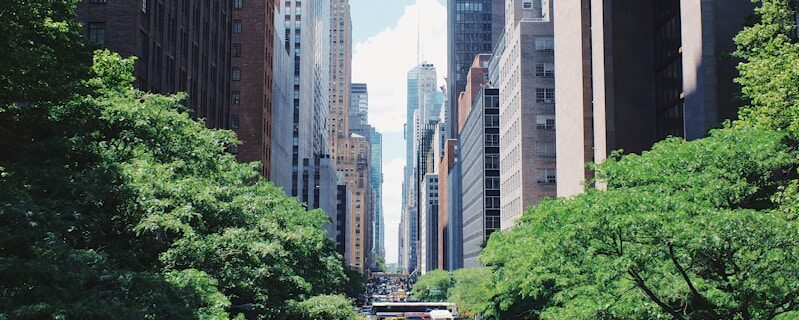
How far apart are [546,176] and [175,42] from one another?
173ft

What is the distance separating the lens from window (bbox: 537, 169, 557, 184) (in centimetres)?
10338

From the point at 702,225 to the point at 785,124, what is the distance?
23.6 ft

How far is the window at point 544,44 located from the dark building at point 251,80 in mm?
34516

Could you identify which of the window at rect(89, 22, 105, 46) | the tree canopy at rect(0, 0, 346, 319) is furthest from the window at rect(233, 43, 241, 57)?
the tree canopy at rect(0, 0, 346, 319)

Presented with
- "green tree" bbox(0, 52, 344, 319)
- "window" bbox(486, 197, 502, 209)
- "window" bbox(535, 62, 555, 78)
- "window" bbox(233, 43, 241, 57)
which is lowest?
"green tree" bbox(0, 52, 344, 319)

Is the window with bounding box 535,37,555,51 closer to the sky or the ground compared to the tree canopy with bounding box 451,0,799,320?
closer to the sky

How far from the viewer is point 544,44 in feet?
350

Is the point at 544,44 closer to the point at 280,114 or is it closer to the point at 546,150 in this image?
the point at 546,150

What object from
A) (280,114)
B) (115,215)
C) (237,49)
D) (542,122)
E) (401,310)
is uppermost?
(237,49)

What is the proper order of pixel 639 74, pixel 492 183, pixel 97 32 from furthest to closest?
pixel 492 183, pixel 639 74, pixel 97 32

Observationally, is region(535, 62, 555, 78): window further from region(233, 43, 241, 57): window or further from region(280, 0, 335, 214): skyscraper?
region(280, 0, 335, 214): skyscraper

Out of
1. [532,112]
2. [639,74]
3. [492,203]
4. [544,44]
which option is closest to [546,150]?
[532,112]

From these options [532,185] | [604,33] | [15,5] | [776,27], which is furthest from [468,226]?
[15,5]

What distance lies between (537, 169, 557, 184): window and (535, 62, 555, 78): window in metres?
11.4
